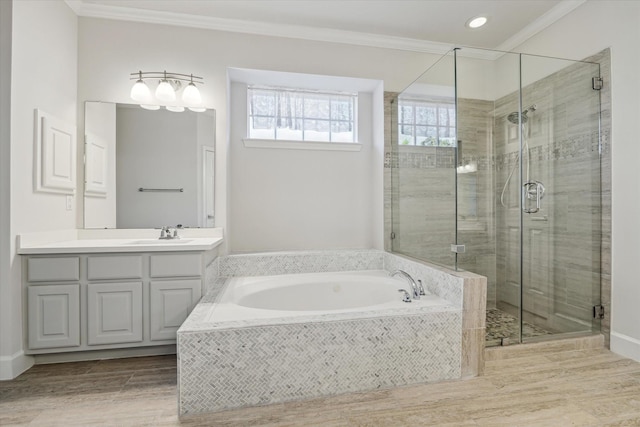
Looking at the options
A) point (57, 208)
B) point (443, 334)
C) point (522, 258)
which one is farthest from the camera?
point (522, 258)

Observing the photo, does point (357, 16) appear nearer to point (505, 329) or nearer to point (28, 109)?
point (28, 109)

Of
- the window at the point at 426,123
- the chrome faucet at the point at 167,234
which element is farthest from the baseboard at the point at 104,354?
the window at the point at 426,123

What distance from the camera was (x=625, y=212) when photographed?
2172 millimetres

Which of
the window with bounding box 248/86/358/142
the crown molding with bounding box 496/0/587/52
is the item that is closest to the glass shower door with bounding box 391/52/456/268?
the window with bounding box 248/86/358/142

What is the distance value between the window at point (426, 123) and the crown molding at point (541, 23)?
1.15 metres

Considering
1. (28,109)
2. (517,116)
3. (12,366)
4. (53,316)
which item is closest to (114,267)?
(53,316)

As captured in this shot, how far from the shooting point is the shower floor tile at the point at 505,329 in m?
2.36

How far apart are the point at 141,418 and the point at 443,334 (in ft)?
5.30

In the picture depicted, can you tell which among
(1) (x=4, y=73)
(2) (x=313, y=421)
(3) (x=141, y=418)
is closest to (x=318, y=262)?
(2) (x=313, y=421)

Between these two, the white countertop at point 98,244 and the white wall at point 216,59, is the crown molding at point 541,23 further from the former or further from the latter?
the white countertop at point 98,244

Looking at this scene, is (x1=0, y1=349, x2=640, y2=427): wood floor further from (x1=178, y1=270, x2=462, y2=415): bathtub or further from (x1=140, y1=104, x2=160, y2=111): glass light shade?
(x1=140, y1=104, x2=160, y2=111): glass light shade

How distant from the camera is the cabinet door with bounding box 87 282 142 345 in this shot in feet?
6.88

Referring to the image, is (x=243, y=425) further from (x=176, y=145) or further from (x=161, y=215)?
(x=176, y=145)

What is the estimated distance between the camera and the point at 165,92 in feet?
8.35
